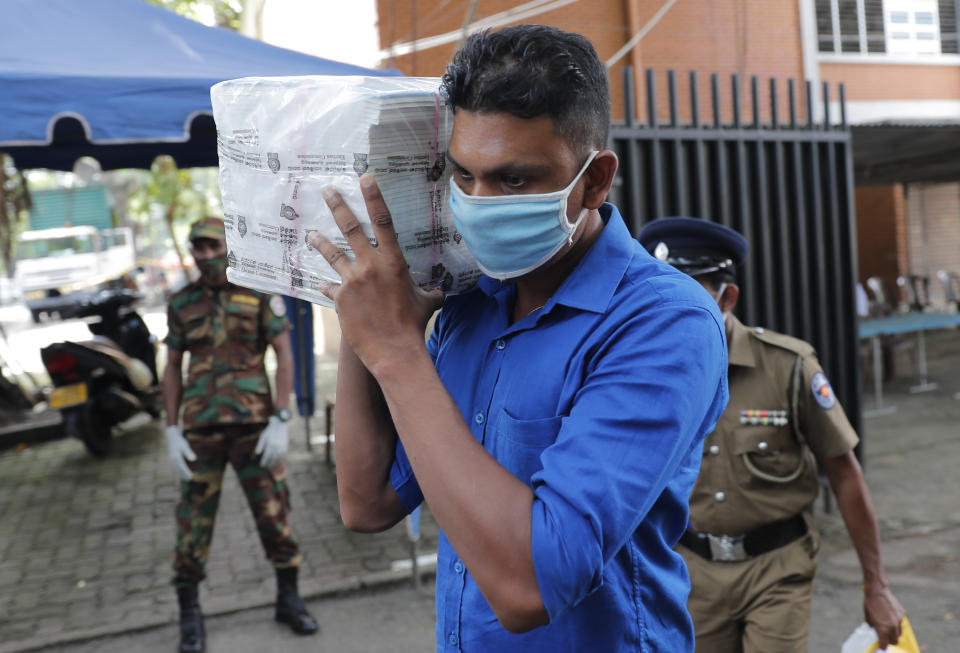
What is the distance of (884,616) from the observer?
2389mm

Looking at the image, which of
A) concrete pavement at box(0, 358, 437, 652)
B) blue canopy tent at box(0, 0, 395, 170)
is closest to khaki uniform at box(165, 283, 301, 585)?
concrete pavement at box(0, 358, 437, 652)

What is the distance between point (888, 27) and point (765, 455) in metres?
14.4

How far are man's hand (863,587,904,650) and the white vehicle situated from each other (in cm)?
2172

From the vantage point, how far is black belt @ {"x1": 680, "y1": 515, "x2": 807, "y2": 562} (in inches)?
101

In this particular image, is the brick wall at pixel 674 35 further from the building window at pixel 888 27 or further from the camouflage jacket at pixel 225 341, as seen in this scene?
the camouflage jacket at pixel 225 341

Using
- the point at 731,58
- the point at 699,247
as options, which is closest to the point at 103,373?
the point at 699,247

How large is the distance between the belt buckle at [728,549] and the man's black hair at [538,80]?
171cm

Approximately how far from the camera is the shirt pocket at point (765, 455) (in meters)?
2.58

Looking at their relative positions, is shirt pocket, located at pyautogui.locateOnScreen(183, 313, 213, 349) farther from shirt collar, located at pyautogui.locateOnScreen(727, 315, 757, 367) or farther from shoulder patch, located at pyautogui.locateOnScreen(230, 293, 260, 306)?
shirt collar, located at pyautogui.locateOnScreen(727, 315, 757, 367)

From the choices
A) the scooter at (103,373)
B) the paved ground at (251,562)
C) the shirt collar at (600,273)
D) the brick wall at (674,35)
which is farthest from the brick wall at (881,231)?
the shirt collar at (600,273)

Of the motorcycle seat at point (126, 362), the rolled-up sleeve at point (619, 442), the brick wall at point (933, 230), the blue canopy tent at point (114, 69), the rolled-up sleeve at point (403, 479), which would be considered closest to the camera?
the rolled-up sleeve at point (619, 442)

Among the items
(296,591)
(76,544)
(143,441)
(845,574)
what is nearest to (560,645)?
(296,591)

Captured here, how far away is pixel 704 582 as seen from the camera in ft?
8.25

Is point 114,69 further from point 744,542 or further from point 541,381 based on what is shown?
point 541,381
